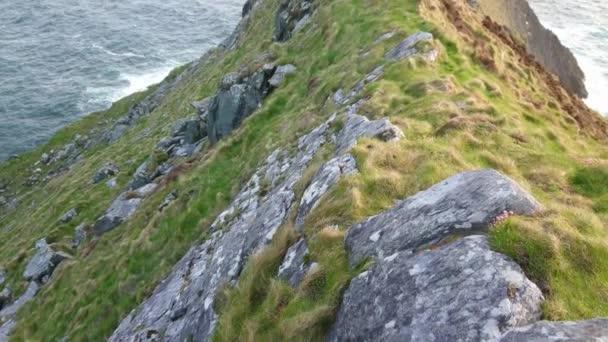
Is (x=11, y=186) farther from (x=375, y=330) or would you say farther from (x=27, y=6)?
(x=375, y=330)

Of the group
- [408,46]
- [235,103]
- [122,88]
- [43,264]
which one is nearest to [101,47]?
[122,88]

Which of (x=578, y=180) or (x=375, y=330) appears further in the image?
(x=578, y=180)

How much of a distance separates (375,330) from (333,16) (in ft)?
85.8

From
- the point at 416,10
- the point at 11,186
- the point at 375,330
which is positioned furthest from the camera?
the point at 11,186

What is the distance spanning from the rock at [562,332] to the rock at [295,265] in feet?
16.2

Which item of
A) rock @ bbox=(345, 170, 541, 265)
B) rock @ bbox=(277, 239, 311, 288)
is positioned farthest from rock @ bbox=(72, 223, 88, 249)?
rock @ bbox=(345, 170, 541, 265)

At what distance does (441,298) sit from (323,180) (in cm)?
640

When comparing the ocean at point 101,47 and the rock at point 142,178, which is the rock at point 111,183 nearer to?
the rock at point 142,178

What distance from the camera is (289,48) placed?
3250cm

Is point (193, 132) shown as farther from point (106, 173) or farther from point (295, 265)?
point (295, 265)

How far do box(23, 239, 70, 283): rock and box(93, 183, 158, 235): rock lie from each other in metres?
2.81

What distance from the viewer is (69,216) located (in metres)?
37.8

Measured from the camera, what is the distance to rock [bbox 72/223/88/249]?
32.6 meters

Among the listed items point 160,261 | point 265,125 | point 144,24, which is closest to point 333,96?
point 265,125
